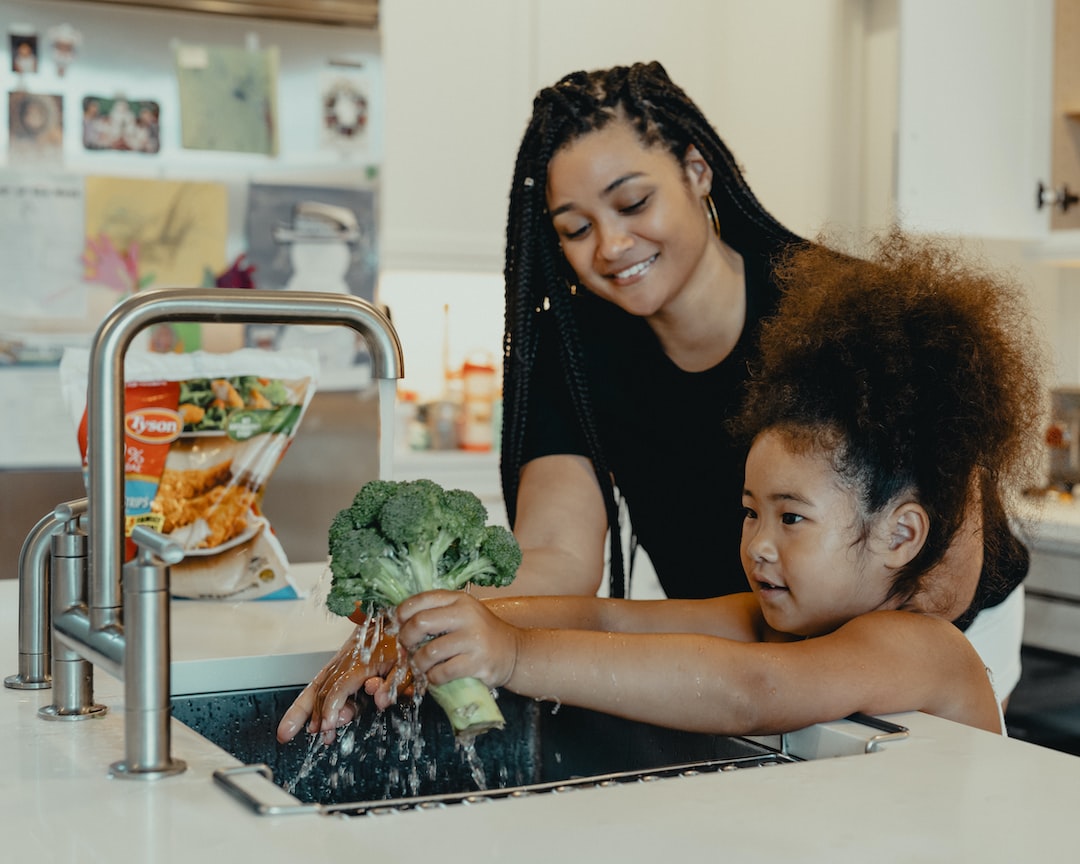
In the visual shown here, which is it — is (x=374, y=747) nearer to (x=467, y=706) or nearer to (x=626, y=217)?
(x=467, y=706)

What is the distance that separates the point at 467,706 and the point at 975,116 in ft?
6.99

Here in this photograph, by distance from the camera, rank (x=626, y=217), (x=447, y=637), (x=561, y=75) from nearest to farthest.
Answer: (x=447, y=637)
(x=626, y=217)
(x=561, y=75)

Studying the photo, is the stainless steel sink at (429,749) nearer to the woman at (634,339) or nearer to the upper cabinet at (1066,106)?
the woman at (634,339)

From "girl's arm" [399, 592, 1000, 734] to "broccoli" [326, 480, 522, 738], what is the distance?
31mm

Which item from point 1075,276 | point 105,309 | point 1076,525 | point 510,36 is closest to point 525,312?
point 105,309

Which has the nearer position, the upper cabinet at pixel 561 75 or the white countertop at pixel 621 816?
the white countertop at pixel 621 816

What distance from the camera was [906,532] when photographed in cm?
104

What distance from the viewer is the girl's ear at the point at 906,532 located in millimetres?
1034

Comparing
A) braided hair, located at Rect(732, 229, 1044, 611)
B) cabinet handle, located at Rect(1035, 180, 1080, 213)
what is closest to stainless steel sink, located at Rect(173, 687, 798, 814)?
braided hair, located at Rect(732, 229, 1044, 611)

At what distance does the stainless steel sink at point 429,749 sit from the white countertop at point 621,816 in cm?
22

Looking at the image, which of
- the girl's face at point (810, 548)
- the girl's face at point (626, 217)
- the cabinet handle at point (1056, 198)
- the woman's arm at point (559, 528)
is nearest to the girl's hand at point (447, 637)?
the girl's face at point (810, 548)

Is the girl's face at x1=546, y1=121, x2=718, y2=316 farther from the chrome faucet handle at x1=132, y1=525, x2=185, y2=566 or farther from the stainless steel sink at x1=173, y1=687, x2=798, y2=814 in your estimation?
the chrome faucet handle at x1=132, y1=525, x2=185, y2=566

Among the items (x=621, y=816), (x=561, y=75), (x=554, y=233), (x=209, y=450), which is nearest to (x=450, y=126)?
(x=561, y=75)

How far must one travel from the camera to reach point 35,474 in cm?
220
